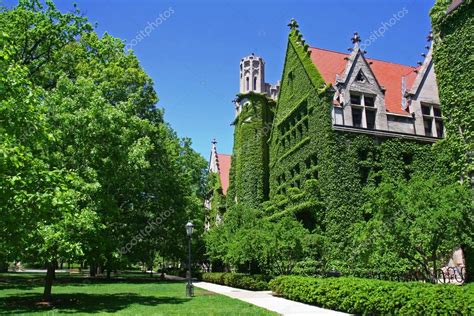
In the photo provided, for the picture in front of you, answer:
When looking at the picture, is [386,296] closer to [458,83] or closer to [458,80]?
[458,83]

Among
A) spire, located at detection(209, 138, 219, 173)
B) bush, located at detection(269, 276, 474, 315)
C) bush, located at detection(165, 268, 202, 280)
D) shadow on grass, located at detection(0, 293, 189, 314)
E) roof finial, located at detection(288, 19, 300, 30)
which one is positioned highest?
roof finial, located at detection(288, 19, 300, 30)

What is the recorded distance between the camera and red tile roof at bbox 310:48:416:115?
29203 mm

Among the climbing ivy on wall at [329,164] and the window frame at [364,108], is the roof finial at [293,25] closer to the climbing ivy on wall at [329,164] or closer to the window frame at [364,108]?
the climbing ivy on wall at [329,164]

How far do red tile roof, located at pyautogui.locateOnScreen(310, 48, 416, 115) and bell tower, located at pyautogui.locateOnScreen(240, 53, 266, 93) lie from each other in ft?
33.5

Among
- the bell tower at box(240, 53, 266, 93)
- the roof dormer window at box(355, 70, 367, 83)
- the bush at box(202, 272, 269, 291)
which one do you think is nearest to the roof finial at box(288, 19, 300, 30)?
the roof dormer window at box(355, 70, 367, 83)

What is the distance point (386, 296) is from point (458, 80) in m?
15.2

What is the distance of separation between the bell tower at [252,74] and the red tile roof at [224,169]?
15590mm

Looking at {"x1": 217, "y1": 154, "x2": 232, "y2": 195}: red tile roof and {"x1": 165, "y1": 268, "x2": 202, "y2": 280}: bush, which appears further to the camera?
{"x1": 217, "y1": 154, "x2": 232, "y2": 195}: red tile roof

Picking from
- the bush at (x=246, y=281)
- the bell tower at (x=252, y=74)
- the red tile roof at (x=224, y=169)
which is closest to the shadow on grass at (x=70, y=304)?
the bush at (x=246, y=281)

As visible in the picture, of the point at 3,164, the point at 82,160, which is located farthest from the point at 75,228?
the point at 3,164

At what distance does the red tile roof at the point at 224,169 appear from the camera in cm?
5350

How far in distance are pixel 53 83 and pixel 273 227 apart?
761 inches

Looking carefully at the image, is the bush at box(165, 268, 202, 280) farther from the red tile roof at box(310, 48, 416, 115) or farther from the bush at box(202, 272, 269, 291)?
the red tile roof at box(310, 48, 416, 115)

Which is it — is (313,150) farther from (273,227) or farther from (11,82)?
(11,82)
